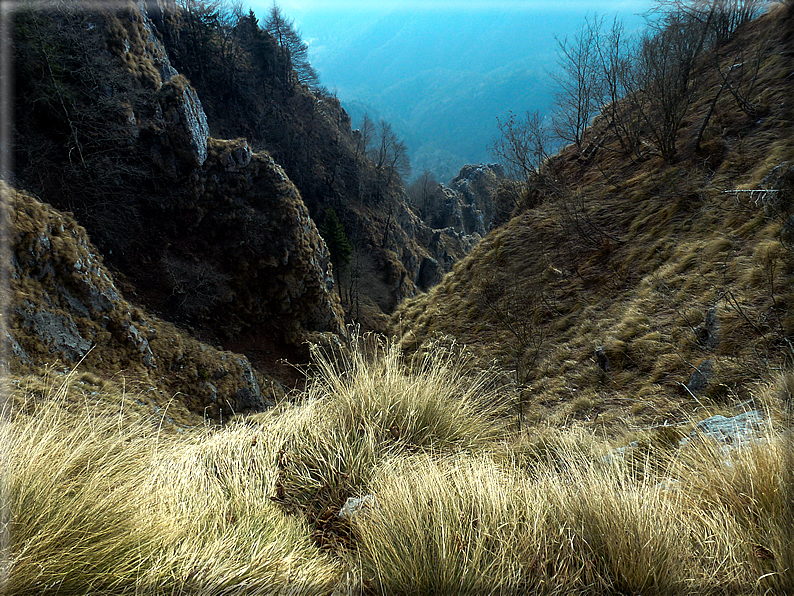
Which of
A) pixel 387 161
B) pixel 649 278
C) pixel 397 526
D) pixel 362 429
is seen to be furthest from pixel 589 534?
pixel 387 161

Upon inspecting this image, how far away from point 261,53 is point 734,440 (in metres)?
57.4

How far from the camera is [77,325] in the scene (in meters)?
10.1

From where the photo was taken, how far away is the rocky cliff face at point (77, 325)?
28.5 feet

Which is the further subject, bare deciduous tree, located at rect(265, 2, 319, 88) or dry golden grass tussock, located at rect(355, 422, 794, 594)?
bare deciduous tree, located at rect(265, 2, 319, 88)

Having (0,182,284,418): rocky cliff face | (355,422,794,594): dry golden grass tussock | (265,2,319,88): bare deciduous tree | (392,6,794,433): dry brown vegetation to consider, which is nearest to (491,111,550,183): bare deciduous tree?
(392,6,794,433): dry brown vegetation

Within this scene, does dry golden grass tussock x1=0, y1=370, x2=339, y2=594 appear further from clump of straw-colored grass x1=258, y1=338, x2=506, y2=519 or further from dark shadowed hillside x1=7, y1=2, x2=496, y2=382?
dark shadowed hillside x1=7, y1=2, x2=496, y2=382

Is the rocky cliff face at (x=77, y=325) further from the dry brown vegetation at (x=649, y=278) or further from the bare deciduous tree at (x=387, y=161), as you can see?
the bare deciduous tree at (x=387, y=161)

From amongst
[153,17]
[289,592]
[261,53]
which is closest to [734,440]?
[289,592]

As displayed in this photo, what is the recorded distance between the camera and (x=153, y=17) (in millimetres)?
33438

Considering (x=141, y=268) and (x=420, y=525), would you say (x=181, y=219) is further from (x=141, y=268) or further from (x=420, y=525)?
(x=420, y=525)

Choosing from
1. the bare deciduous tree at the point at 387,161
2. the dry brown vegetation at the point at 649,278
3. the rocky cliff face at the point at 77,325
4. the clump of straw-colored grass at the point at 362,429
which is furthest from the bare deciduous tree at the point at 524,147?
the bare deciduous tree at the point at 387,161

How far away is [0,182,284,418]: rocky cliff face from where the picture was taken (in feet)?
28.5

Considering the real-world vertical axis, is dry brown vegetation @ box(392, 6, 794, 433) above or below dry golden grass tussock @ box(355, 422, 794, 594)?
above

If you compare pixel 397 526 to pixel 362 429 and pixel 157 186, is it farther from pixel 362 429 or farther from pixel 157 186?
pixel 157 186
